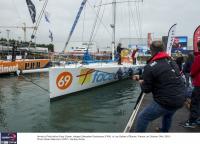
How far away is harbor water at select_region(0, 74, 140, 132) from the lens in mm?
9141

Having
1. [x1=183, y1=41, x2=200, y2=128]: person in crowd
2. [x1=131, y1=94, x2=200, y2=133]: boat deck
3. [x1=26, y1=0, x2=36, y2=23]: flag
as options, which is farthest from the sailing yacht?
[x1=183, y1=41, x2=200, y2=128]: person in crowd

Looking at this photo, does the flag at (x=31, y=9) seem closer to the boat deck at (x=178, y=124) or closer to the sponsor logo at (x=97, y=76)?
the sponsor logo at (x=97, y=76)

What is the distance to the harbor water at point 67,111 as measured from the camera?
360 inches

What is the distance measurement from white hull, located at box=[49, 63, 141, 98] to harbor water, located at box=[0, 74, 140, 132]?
354 millimetres

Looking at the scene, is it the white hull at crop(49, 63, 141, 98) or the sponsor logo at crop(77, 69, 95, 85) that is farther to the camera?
the sponsor logo at crop(77, 69, 95, 85)

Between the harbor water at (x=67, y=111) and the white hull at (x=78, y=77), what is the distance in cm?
35

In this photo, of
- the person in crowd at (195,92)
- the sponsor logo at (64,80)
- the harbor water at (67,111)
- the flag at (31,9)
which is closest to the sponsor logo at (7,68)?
the harbor water at (67,111)

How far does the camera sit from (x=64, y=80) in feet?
44.9

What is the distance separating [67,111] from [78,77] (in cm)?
347
